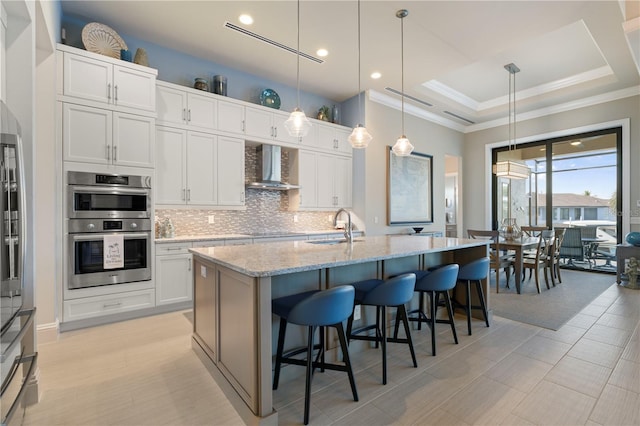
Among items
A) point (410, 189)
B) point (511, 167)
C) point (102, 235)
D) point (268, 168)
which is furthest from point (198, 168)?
point (511, 167)

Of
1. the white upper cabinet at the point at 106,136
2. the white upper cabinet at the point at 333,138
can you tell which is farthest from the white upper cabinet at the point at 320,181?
the white upper cabinet at the point at 106,136

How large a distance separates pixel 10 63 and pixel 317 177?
3.73 metres

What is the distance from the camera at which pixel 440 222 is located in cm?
670

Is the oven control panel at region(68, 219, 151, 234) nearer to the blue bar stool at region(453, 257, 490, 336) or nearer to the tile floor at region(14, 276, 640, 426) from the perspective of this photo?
the tile floor at region(14, 276, 640, 426)

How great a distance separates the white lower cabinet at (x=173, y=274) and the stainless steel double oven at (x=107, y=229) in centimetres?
14

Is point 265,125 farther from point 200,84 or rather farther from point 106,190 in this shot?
point 106,190

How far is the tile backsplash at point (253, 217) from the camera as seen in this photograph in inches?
165

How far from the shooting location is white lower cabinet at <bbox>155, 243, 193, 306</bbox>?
3.55m

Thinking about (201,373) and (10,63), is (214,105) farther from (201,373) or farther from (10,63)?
(201,373)

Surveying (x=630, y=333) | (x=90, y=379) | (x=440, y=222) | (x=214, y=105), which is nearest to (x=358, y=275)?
(x=90, y=379)

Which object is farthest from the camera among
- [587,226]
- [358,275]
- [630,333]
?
[587,226]

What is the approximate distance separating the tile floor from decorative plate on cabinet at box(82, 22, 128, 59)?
2.96m

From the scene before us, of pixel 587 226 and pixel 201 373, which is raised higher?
pixel 587 226

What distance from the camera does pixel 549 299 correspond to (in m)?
4.04
